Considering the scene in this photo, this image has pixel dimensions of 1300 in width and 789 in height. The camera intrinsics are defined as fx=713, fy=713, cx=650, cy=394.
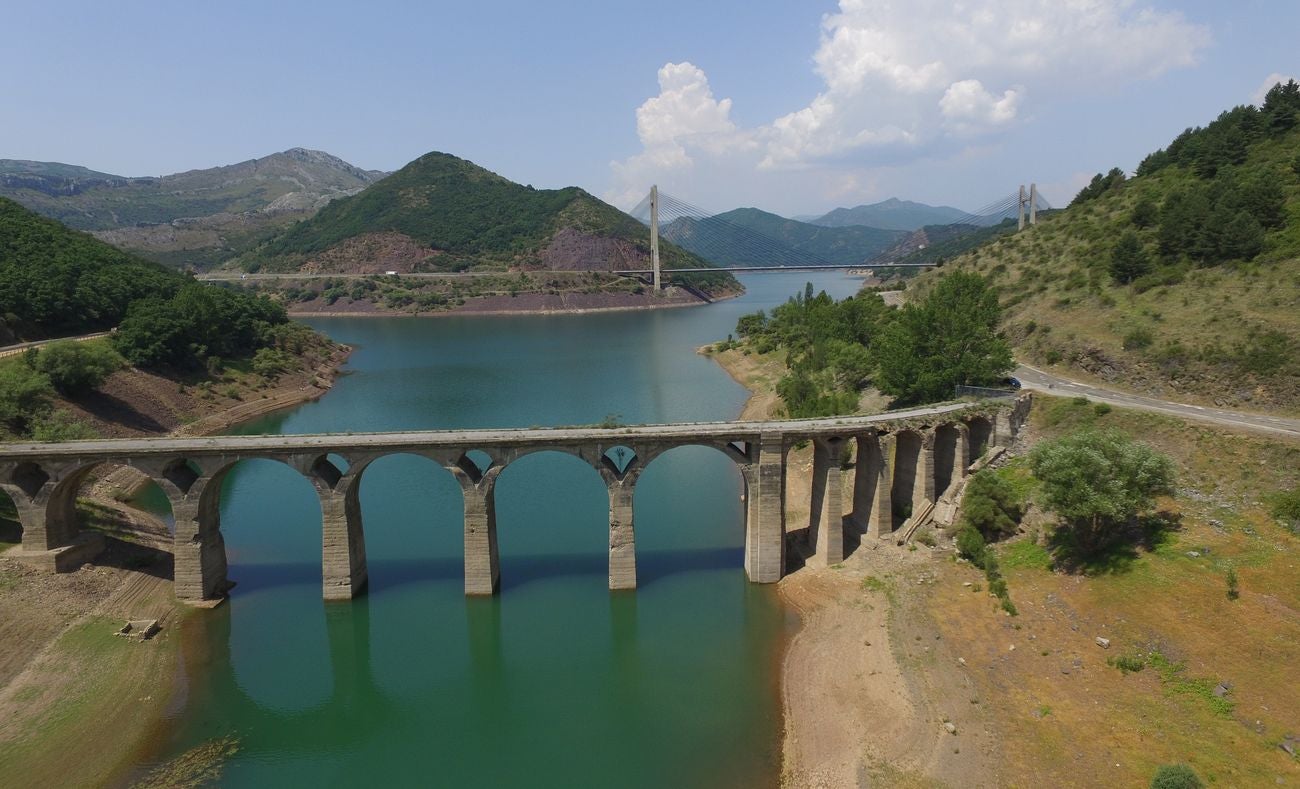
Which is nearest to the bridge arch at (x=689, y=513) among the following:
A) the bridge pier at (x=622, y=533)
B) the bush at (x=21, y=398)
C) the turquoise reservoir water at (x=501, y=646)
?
the turquoise reservoir water at (x=501, y=646)

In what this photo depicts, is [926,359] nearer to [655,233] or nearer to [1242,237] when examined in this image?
[1242,237]

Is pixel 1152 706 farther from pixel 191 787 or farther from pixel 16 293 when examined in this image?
pixel 16 293

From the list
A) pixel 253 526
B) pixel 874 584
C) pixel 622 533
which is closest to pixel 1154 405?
pixel 874 584

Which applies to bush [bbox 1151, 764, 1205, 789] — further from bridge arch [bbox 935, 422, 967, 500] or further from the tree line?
the tree line

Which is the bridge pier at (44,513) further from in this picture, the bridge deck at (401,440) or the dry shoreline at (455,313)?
the dry shoreline at (455,313)

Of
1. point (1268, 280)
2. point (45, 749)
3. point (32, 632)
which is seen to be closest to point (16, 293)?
point (32, 632)

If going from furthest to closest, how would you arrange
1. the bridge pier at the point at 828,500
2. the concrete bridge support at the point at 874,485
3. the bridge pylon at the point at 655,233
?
the bridge pylon at the point at 655,233
the concrete bridge support at the point at 874,485
the bridge pier at the point at 828,500

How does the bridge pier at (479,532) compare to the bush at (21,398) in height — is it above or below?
below
